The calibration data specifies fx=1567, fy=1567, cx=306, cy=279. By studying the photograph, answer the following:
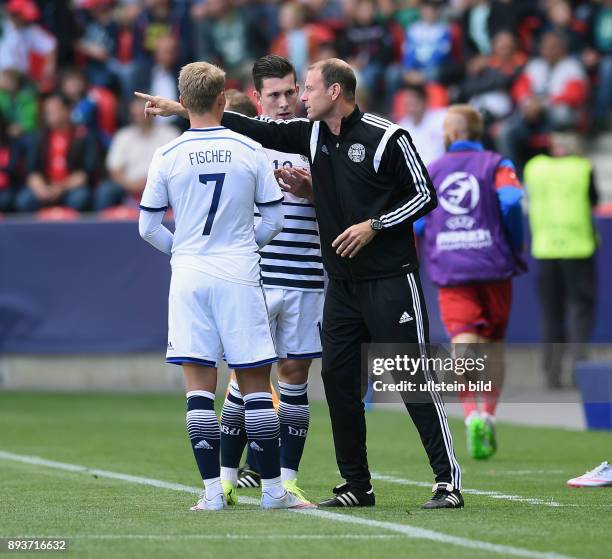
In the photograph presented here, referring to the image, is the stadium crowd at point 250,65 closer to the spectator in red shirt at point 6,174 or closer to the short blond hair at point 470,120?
the spectator in red shirt at point 6,174

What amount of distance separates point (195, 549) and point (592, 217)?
33.3 ft

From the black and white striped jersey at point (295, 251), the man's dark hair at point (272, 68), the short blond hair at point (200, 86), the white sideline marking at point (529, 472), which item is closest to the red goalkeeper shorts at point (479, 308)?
the white sideline marking at point (529, 472)

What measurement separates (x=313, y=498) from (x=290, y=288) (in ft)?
3.70

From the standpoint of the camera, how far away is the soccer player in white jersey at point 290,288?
8.32m

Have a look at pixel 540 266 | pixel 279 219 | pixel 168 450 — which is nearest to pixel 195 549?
pixel 279 219

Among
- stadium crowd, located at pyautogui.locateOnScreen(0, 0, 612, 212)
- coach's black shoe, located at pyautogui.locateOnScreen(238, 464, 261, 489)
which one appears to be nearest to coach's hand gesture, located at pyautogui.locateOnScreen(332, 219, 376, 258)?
coach's black shoe, located at pyautogui.locateOnScreen(238, 464, 261, 489)

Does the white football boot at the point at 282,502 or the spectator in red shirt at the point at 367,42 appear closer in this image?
the white football boot at the point at 282,502

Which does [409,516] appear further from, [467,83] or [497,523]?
[467,83]

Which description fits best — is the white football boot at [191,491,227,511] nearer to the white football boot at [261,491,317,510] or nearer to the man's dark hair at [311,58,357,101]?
the white football boot at [261,491,317,510]

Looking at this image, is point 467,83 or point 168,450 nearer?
point 168,450

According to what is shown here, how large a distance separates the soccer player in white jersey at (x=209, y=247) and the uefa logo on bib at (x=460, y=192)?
138 inches

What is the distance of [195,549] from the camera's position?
6.28m

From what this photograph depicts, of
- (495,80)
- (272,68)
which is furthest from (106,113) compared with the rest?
(272,68)

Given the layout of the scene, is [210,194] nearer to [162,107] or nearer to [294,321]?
[162,107]
